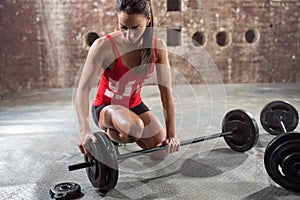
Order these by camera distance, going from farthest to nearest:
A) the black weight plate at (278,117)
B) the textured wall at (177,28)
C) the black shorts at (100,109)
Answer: the textured wall at (177,28) → the black weight plate at (278,117) → the black shorts at (100,109)

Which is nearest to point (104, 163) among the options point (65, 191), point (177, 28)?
point (65, 191)

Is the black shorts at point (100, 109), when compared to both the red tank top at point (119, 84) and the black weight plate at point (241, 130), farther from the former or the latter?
the black weight plate at point (241, 130)

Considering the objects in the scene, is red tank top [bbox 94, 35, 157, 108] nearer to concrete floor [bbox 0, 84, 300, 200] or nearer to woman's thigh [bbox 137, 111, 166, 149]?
woman's thigh [bbox 137, 111, 166, 149]

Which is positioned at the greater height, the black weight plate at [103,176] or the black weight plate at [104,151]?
the black weight plate at [104,151]

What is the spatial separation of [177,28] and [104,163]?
4.15 m

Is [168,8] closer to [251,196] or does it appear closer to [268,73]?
[268,73]

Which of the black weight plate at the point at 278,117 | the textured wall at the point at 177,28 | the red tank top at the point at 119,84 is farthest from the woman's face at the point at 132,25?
the textured wall at the point at 177,28

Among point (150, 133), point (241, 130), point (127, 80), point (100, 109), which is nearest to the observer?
point (127, 80)

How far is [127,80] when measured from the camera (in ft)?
5.94

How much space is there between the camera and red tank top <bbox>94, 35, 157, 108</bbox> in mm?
1756

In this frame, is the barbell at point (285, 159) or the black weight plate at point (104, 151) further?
the barbell at point (285, 159)

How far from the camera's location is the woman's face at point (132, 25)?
1.51m

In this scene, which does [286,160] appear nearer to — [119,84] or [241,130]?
[241,130]

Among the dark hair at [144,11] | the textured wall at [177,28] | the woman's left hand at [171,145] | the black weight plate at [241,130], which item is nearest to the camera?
the dark hair at [144,11]
